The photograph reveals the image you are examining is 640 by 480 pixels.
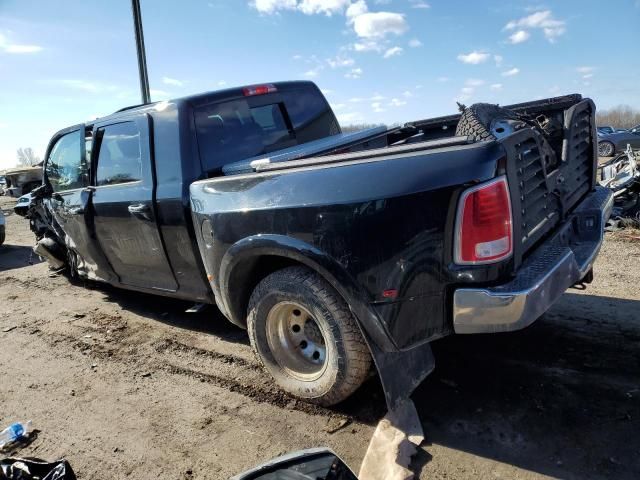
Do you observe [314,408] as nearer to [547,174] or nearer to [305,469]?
[305,469]

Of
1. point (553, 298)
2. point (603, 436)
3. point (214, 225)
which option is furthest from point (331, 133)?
point (603, 436)

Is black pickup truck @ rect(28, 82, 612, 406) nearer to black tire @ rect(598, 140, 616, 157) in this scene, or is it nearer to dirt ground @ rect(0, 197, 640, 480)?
dirt ground @ rect(0, 197, 640, 480)

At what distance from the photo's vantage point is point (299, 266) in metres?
2.93

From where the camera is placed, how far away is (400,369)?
8.91 feet

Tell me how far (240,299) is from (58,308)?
11.3 feet

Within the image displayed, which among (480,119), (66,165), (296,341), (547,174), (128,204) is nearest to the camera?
(480,119)

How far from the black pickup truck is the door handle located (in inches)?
0.6

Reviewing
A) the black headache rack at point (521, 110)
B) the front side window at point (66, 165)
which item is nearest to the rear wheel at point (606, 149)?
the black headache rack at point (521, 110)

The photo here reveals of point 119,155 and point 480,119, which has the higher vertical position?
point 119,155

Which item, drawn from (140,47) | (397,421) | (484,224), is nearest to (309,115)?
(484,224)

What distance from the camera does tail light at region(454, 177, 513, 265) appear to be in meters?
2.27

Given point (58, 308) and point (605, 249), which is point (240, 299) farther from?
point (605, 249)

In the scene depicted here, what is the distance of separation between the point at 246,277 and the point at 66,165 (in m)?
3.12

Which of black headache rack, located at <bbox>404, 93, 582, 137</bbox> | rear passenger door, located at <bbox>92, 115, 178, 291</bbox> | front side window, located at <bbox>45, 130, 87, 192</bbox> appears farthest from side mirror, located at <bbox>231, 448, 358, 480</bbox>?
front side window, located at <bbox>45, 130, 87, 192</bbox>
